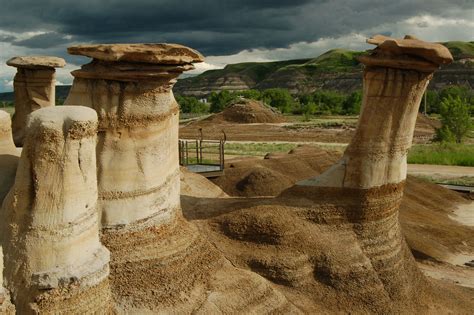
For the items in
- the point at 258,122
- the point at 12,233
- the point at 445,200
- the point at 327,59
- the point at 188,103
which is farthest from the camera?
the point at 327,59

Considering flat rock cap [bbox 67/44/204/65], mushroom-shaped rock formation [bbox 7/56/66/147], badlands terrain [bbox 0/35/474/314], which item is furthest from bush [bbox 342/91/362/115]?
flat rock cap [bbox 67/44/204/65]

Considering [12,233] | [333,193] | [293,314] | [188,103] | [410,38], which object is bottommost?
[188,103]

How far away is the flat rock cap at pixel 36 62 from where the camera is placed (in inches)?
656

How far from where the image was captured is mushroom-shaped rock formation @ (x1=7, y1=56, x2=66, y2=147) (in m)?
17.0

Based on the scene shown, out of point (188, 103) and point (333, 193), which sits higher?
point (333, 193)

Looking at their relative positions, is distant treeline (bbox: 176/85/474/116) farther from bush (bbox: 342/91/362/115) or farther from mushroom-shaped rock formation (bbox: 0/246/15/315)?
mushroom-shaped rock formation (bbox: 0/246/15/315)

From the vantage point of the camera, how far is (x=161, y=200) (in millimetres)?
10148

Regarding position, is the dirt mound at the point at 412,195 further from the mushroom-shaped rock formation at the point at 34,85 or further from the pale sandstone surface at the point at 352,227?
the mushroom-shaped rock formation at the point at 34,85

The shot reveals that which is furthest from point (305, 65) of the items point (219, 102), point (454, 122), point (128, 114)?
point (128, 114)

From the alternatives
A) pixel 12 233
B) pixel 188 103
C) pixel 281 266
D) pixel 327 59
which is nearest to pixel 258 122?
pixel 188 103

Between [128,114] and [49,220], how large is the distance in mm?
2959

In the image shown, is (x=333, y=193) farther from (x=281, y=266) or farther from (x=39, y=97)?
(x=39, y=97)

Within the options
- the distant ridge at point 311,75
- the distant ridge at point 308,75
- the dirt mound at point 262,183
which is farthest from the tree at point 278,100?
the dirt mound at point 262,183

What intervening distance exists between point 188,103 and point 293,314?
9605 cm
